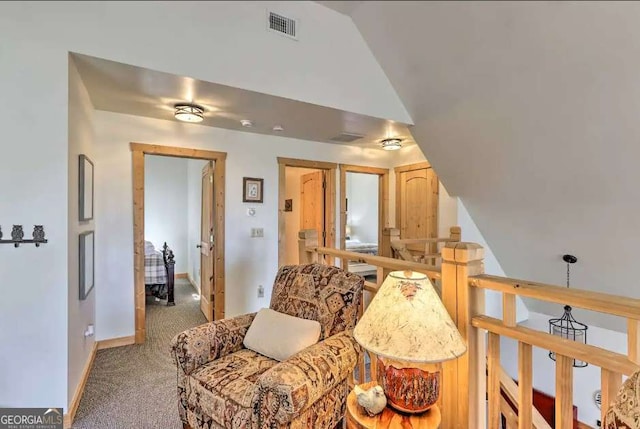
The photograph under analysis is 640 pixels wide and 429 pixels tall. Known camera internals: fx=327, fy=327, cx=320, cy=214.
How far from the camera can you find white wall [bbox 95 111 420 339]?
3.16 metres

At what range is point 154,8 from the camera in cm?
215

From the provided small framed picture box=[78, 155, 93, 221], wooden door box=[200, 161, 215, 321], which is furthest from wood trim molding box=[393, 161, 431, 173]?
small framed picture box=[78, 155, 93, 221]

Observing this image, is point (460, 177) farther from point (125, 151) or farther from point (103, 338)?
point (103, 338)

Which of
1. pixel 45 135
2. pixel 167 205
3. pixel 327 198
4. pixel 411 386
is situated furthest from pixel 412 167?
pixel 167 205

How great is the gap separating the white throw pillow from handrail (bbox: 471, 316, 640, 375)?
0.86 m

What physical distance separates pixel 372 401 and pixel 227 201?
2914 millimetres

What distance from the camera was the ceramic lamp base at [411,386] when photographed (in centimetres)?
126

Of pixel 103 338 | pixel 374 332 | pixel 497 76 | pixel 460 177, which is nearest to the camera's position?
pixel 374 332

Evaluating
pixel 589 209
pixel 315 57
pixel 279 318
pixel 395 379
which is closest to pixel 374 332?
pixel 395 379

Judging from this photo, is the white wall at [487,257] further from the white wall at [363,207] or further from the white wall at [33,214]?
the white wall at [33,214]

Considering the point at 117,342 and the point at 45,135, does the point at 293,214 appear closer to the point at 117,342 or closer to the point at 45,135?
the point at 117,342

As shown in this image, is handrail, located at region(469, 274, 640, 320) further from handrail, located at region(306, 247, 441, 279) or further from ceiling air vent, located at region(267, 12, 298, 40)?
ceiling air vent, located at region(267, 12, 298, 40)

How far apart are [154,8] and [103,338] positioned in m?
2.93

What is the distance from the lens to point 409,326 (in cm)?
120
